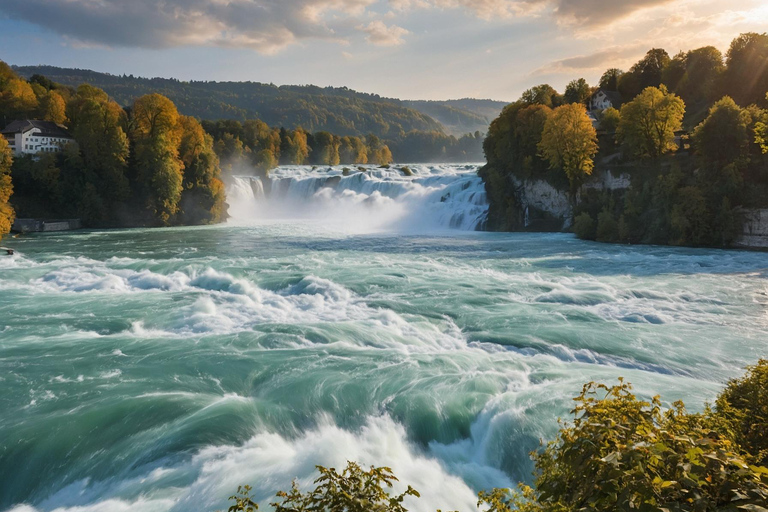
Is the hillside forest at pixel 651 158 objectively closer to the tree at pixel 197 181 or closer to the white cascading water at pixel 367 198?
the white cascading water at pixel 367 198

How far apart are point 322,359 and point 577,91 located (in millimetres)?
60672

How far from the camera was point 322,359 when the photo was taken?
12133 millimetres

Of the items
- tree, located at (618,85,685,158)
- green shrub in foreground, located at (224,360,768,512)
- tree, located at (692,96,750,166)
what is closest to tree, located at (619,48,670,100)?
tree, located at (618,85,685,158)

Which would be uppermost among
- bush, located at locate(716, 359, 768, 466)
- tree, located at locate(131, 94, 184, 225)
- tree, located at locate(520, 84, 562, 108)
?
tree, located at locate(520, 84, 562, 108)

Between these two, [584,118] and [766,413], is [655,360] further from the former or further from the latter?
[584,118]

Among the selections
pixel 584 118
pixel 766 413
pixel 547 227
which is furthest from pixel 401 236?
pixel 766 413

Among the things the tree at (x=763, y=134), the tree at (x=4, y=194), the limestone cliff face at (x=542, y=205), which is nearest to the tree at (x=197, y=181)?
the tree at (x=4, y=194)

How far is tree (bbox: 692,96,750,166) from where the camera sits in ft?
104

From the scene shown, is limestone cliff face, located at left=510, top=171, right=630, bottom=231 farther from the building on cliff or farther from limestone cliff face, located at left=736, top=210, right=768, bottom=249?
the building on cliff

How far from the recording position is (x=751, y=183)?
30.1 meters

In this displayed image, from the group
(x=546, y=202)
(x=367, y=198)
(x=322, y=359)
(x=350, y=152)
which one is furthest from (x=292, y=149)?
(x=322, y=359)

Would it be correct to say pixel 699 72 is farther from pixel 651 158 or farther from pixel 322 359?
pixel 322 359

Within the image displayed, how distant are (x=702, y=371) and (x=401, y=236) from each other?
29.4m

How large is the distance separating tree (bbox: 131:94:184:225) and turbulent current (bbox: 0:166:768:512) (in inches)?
738
